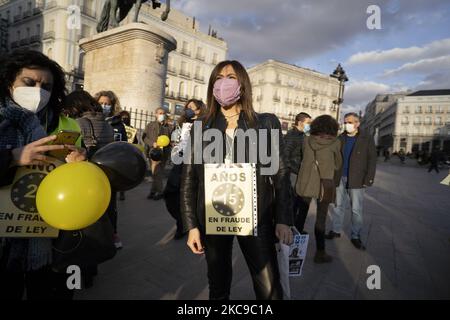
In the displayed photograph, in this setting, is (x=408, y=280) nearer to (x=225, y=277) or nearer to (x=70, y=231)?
(x=225, y=277)

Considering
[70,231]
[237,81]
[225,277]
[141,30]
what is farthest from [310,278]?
[141,30]

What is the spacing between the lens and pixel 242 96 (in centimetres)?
195

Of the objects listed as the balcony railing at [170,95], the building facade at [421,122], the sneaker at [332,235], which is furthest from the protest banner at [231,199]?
the building facade at [421,122]

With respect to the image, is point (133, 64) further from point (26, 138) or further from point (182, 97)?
point (182, 97)

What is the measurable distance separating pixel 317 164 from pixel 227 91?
7.07 feet

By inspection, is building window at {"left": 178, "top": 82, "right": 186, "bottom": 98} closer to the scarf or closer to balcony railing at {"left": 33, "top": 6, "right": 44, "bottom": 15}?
balcony railing at {"left": 33, "top": 6, "right": 44, "bottom": 15}

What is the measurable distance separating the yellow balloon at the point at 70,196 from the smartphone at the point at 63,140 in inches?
4.7

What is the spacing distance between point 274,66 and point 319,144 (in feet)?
179

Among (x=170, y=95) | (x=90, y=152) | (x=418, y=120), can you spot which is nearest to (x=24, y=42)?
(x=170, y=95)

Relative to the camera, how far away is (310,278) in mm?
3006

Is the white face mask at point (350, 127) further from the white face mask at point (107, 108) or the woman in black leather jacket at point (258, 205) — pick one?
the white face mask at point (107, 108)

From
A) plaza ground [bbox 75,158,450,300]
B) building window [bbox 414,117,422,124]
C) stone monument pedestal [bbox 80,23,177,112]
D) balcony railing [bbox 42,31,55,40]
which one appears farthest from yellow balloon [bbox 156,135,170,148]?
building window [bbox 414,117,422,124]

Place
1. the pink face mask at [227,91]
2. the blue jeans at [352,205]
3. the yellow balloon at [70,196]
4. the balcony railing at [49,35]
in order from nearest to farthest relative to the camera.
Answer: the yellow balloon at [70,196] → the pink face mask at [227,91] → the blue jeans at [352,205] → the balcony railing at [49,35]

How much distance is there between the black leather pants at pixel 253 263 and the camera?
175 cm
